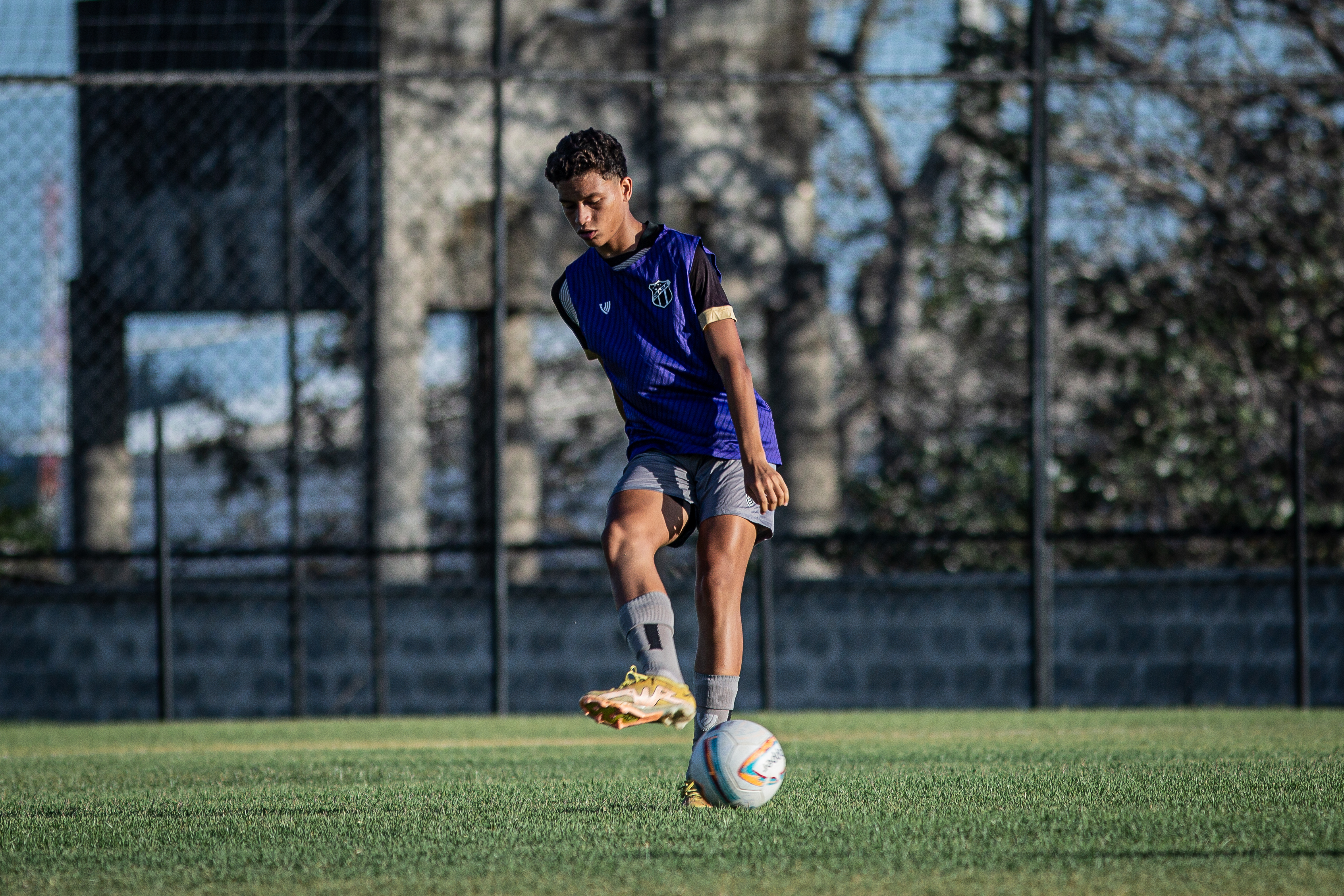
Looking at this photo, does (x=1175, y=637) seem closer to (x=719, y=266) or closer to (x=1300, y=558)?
(x=1300, y=558)

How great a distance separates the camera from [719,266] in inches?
374

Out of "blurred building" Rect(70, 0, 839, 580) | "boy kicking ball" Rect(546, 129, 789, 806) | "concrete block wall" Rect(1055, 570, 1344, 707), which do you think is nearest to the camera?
"boy kicking ball" Rect(546, 129, 789, 806)

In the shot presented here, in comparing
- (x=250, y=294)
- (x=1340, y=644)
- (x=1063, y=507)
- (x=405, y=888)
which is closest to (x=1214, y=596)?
(x=1340, y=644)

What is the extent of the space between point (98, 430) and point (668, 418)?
6.11 metres

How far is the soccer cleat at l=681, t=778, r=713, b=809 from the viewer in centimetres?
352

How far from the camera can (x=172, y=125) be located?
9.23 m

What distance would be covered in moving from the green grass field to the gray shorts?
28.0 inches

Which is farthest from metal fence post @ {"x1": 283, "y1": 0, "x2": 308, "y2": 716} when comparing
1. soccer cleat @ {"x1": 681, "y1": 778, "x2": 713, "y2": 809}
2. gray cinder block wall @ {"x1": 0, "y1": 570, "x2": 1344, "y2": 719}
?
soccer cleat @ {"x1": 681, "y1": 778, "x2": 713, "y2": 809}

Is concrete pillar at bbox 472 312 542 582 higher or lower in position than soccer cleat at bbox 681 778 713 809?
higher

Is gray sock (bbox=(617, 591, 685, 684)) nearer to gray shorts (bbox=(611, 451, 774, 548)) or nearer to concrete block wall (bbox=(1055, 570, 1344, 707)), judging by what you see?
gray shorts (bbox=(611, 451, 774, 548))

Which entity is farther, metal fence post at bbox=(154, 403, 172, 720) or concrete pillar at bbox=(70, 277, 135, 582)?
concrete pillar at bbox=(70, 277, 135, 582)

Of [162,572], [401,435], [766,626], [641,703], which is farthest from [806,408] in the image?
[641,703]

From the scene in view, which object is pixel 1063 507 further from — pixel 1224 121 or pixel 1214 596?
pixel 1224 121

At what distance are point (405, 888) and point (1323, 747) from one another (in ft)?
11.3
